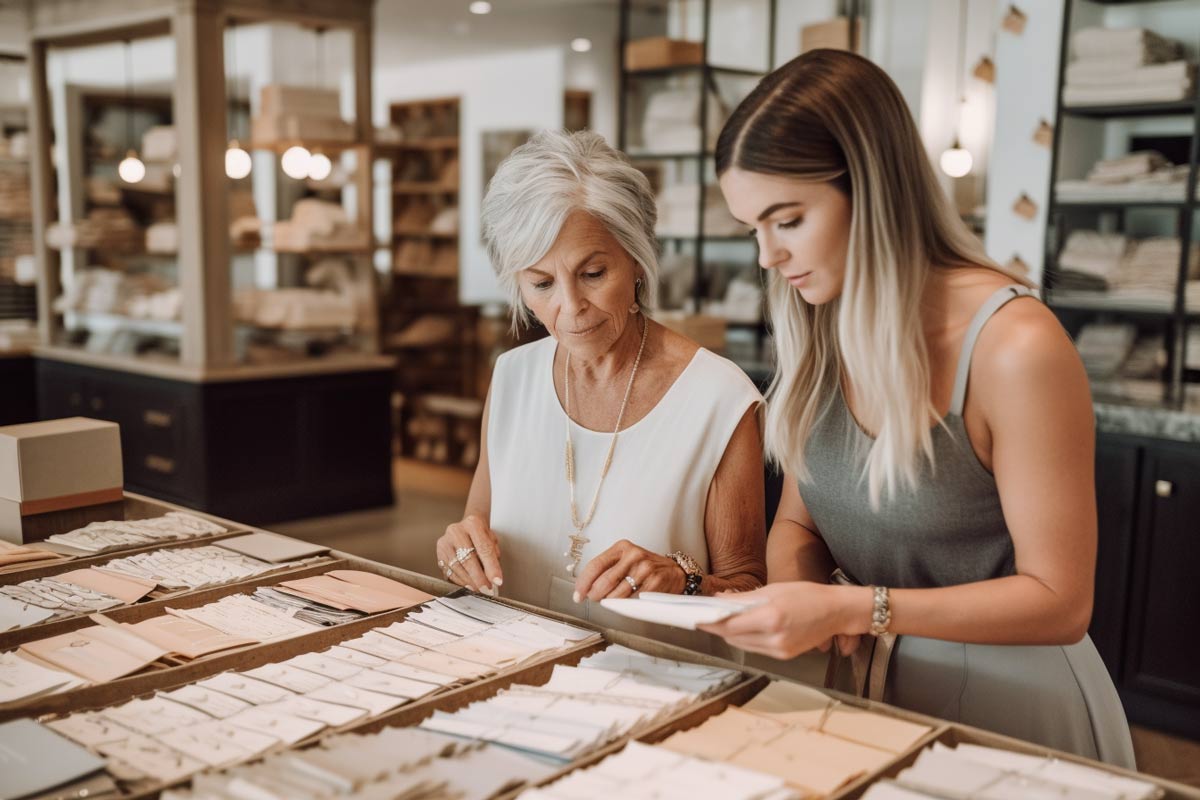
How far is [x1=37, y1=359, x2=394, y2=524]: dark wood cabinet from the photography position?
19.2ft

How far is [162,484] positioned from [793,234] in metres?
5.46

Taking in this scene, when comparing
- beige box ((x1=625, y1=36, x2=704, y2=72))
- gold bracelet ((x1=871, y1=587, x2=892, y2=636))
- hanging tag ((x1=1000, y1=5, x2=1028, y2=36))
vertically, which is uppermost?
beige box ((x1=625, y1=36, x2=704, y2=72))

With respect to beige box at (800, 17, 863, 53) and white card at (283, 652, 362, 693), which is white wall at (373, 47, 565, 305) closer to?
beige box at (800, 17, 863, 53)

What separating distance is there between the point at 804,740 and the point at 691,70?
525 centimetres

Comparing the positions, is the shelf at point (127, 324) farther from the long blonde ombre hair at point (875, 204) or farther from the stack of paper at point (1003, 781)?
the stack of paper at point (1003, 781)

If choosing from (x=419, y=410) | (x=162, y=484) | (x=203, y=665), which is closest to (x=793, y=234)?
(x=203, y=665)

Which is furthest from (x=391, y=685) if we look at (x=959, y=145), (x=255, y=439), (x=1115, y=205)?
(x=959, y=145)

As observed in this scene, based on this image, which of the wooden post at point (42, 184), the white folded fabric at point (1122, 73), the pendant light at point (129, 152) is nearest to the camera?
the white folded fabric at point (1122, 73)

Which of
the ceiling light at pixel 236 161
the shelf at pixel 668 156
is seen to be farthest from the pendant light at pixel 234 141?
the shelf at pixel 668 156

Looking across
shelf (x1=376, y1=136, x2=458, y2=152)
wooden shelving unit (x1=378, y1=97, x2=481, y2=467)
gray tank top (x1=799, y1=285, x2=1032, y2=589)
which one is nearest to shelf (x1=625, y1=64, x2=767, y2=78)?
wooden shelving unit (x1=378, y1=97, x2=481, y2=467)

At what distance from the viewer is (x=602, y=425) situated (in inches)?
81.1

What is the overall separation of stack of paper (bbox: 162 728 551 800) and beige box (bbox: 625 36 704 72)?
17.2 ft

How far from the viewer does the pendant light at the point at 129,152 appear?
20.8 feet

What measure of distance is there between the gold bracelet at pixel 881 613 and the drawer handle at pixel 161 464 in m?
5.35
